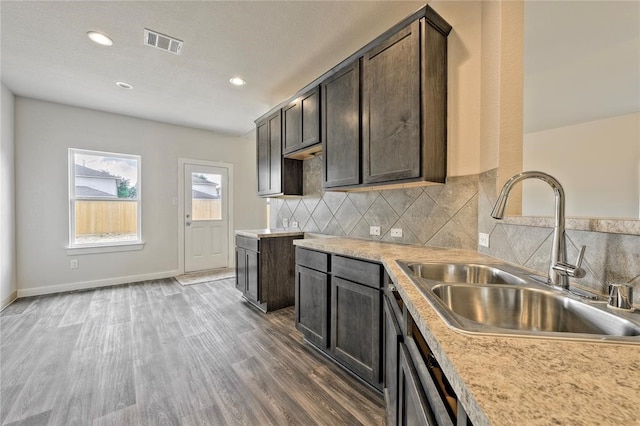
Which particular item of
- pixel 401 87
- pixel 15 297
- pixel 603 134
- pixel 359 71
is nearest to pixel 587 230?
pixel 401 87

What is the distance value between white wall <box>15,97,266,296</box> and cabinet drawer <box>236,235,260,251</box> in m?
2.15

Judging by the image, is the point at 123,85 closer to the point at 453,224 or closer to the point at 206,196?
the point at 206,196

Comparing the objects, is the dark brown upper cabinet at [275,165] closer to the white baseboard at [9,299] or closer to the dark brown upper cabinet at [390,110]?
the dark brown upper cabinet at [390,110]

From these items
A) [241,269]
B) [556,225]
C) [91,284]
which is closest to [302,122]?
[241,269]

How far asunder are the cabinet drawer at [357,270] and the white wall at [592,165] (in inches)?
113

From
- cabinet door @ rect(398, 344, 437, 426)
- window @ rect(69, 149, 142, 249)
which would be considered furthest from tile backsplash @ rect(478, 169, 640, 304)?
window @ rect(69, 149, 142, 249)

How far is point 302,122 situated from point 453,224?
1.83 metres

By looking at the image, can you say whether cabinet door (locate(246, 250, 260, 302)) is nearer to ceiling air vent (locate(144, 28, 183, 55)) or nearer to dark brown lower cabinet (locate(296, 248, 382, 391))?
dark brown lower cabinet (locate(296, 248, 382, 391))

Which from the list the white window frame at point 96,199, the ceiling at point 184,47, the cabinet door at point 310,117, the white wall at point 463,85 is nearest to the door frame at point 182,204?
the white window frame at point 96,199

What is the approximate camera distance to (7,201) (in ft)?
10.7

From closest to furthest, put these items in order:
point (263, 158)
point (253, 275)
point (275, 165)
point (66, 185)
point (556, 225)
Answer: point (556, 225) → point (253, 275) → point (275, 165) → point (263, 158) → point (66, 185)

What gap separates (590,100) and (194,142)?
615 centimetres

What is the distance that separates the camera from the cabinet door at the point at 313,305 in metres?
2.04

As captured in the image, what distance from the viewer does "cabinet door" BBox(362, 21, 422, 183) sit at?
1.76 metres
